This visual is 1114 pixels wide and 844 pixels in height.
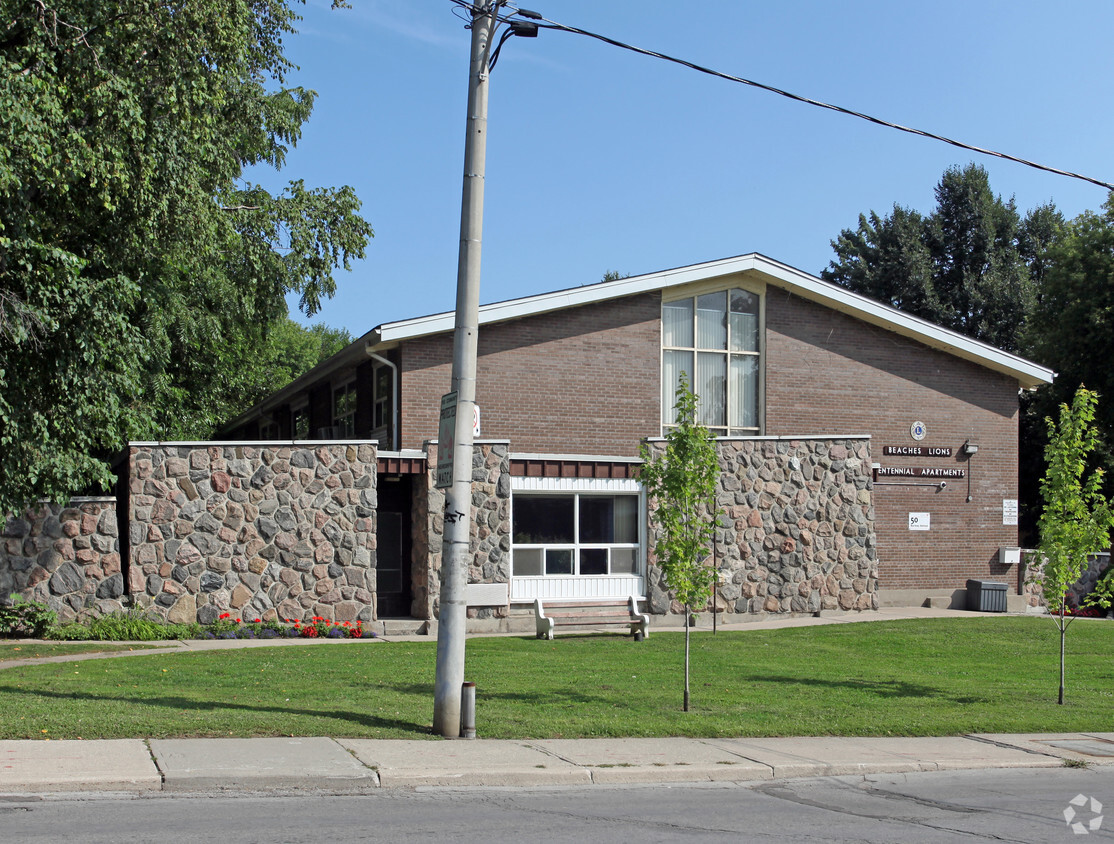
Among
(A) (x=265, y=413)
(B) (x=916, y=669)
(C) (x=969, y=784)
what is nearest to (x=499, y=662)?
(B) (x=916, y=669)

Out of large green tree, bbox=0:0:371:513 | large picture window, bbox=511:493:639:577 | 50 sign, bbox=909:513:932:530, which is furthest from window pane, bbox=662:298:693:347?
large green tree, bbox=0:0:371:513

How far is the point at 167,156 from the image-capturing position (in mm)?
15094

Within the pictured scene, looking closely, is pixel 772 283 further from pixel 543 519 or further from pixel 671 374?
pixel 543 519

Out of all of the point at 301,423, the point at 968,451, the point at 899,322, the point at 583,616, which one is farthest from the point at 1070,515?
the point at 301,423

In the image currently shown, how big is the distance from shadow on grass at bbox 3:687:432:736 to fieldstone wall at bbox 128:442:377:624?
6.76 metres

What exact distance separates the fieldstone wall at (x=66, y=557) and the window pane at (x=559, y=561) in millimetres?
7982

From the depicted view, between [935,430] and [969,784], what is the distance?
1829 centimetres

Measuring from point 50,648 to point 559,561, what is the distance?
378 inches

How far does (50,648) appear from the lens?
54.2ft

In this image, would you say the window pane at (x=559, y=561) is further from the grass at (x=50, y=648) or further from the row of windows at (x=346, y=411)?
the grass at (x=50, y=648)

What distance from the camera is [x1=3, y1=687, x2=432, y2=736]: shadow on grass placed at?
36.5 ft

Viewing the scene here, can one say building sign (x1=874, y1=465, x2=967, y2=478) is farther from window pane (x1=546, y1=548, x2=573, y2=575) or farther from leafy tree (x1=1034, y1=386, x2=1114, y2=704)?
leafy tree (x1=1034, y1=386, x2=1114, y2=704)

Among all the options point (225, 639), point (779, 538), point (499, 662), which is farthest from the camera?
point (779, 538)

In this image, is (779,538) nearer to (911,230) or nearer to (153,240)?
(153,240)
